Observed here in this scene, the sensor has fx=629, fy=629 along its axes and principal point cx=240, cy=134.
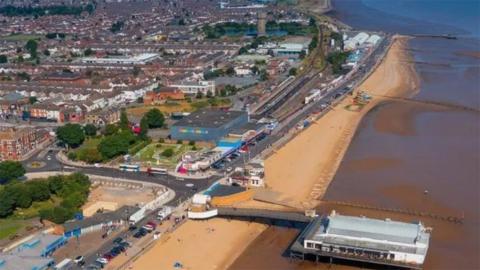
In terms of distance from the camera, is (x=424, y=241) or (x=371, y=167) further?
(x=371, y=167)

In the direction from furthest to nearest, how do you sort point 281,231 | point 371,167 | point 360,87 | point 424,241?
1. point 360,87
2. point 371,167
3. point 281,231
4. point 424,241

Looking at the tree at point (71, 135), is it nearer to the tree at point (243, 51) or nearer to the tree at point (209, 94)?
the tree at point (209, 94)

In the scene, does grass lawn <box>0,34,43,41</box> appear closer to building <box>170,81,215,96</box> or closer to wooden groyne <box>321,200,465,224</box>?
building <box>170,81,215,96</box>

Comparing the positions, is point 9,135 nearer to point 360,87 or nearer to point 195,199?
point 195,199

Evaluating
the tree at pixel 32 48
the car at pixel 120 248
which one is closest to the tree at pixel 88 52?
the tree at pixel 32 48

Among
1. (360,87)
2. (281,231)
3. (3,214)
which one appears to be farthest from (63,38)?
(281,231)

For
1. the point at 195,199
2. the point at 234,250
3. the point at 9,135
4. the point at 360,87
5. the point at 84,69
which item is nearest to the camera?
the point at 234,250

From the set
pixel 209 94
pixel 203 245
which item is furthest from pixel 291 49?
pixel 203 245
